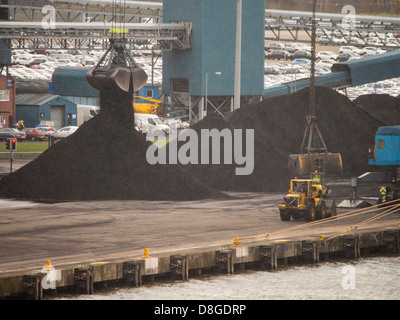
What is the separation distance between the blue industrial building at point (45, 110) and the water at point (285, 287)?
58542 millimetres

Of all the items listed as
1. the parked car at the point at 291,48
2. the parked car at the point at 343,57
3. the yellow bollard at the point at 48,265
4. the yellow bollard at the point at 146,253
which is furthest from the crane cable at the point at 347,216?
the parked car at the point at 291,48

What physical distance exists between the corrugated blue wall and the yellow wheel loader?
4069cm

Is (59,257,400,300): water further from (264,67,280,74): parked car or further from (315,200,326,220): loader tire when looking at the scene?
(264,67,280,74): parked car

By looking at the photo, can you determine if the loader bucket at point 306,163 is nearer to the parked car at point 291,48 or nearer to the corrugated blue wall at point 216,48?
the corrugated blue wall at point 216,48

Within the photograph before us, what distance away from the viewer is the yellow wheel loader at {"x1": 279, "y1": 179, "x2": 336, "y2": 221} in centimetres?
3609

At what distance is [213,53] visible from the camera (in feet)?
251

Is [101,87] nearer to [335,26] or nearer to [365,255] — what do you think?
[365,255]

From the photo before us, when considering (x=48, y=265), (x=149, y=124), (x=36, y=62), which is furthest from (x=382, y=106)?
(x=36, y=62)

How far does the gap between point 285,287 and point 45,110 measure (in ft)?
205

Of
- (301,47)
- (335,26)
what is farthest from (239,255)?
(301,47)

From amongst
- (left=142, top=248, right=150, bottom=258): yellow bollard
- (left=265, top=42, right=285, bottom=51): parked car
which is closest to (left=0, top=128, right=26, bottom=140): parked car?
(left=142, top=248, right=150, bottom=258): yellow bollard

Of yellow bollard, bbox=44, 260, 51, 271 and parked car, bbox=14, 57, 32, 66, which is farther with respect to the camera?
parked car, bbox=14, 57, 32, 66

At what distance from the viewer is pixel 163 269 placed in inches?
1085
